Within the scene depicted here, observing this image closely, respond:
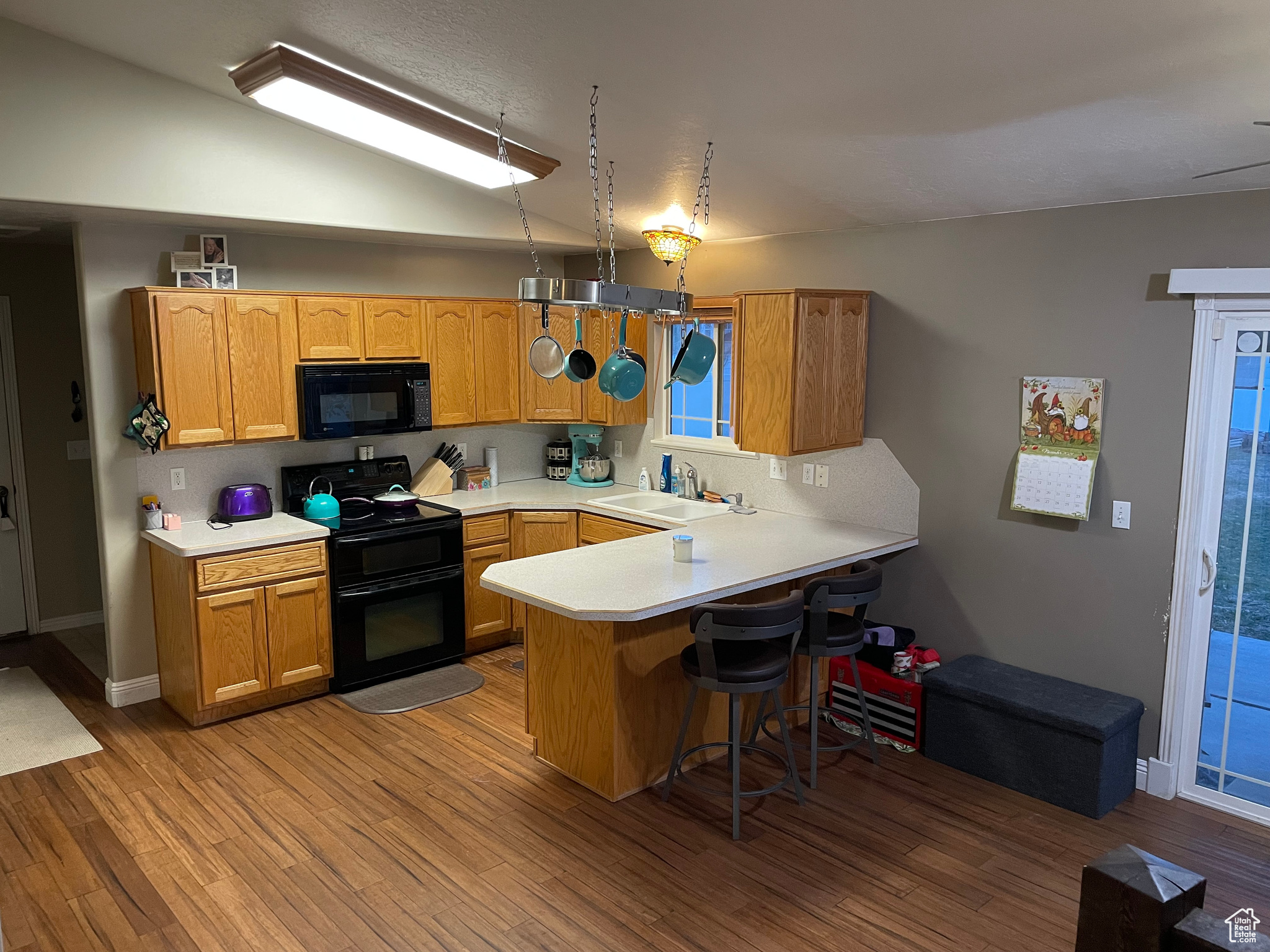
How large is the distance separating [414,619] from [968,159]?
3.47 m

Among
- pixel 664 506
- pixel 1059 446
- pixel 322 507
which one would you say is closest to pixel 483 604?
pixel 322 507

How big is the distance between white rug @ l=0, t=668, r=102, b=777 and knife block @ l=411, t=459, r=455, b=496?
2.09 m

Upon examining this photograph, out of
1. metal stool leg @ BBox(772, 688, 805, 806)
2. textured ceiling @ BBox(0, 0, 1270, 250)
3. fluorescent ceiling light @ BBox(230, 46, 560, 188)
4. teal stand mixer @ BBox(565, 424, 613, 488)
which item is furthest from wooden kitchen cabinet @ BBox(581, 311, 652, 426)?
metal stool leg @ BBox(772, 688, 805, 806)

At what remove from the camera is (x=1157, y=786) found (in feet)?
11.6

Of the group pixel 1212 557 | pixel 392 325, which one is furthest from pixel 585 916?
pixel 392 325

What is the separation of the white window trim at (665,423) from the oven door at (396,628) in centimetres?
148

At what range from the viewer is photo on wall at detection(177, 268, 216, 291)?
4352mm

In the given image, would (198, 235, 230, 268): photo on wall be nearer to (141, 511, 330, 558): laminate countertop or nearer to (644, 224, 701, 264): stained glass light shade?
(141, 511, 330, 558): laminate countertop

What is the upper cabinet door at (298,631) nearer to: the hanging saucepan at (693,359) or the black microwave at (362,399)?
the black microwave at (362,399)

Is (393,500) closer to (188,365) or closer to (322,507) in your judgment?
(322,507)

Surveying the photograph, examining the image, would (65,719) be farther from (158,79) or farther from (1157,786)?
(1157,786)

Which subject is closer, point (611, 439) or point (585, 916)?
point (585, 916)

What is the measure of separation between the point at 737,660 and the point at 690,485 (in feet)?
6.85

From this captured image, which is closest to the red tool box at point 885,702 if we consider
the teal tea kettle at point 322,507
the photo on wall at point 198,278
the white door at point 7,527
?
the teal tea kettle at point 322,507
